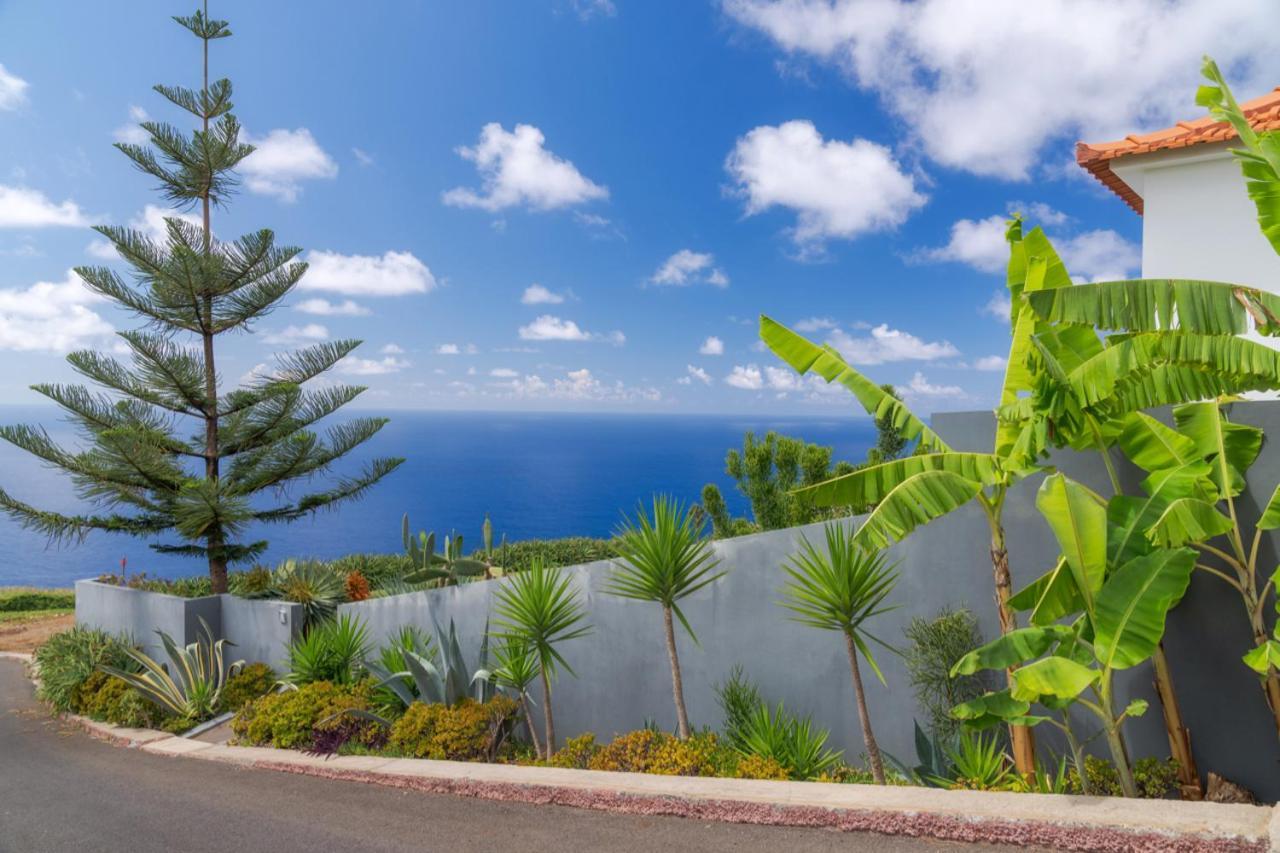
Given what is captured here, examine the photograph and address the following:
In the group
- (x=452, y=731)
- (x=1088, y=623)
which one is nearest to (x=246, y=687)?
(x=452, y=731)

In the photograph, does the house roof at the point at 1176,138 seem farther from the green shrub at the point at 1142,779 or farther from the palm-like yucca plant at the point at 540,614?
the palm-like yucca plant at the point at 540,614

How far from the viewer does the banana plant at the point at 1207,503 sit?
401 cm

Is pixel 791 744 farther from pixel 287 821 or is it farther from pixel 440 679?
pixel 287 821

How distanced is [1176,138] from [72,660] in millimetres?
13323

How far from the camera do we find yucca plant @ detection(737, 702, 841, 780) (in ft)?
17.4

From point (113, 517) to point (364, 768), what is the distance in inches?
302

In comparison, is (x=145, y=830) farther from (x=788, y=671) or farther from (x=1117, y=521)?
(x=1117, y=521)

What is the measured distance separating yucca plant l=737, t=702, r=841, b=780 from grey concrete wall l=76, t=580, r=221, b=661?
7.55 metres

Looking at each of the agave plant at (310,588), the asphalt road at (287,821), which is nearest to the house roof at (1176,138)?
the asphalt road at (287,821)

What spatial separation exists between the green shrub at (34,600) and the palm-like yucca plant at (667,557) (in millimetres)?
17851

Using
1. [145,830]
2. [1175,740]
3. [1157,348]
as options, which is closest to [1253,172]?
[1157,348]

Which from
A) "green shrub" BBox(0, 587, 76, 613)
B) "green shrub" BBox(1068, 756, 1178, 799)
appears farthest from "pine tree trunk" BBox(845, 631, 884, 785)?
"green shrub" BBox(0, 587, 76, 613)

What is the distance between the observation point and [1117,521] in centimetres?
446

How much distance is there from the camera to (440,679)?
6.92m
